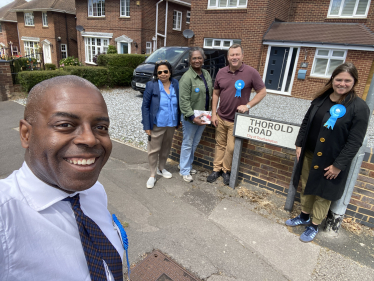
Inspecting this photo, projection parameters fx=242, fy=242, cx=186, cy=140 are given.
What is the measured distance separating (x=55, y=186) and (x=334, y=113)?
2.46m

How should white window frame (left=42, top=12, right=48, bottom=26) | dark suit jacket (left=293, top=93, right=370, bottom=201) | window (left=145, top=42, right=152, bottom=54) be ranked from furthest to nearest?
white window frame (left=42, top=12, right=48, bottom=26)
window (left=145, top=42, right=152, bottom=54)
dark suit jacket (left=293, top=93, right=370, bottom=201)

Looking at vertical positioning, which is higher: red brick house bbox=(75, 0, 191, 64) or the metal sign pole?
red brick house bbox=(75, 0, 191, 64)

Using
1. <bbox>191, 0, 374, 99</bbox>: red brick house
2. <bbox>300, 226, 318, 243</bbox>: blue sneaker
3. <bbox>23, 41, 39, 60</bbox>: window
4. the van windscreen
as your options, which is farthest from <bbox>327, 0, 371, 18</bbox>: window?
<bbox>23, 41, 39, 60</bbox>: window

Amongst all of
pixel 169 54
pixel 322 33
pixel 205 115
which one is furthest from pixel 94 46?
pixel 205 115

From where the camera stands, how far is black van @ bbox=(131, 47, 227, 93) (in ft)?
29.4

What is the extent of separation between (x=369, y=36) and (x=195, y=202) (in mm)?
12848

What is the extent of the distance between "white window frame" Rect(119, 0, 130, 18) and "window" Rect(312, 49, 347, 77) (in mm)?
14071

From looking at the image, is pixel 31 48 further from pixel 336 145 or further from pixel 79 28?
pixel 336 145

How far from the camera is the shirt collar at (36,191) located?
819 millimetres

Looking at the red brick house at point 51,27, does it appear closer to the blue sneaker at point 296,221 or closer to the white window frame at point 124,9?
the white window frame at point 124,9

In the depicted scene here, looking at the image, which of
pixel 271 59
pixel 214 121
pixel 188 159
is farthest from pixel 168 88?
pixel 271 59

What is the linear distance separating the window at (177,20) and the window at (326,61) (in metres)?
12.9

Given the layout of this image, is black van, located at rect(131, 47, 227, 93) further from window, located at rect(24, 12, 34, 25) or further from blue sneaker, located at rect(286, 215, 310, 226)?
window, located at rect(24, 12, 34, 25)

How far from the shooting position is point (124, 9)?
1883cm
